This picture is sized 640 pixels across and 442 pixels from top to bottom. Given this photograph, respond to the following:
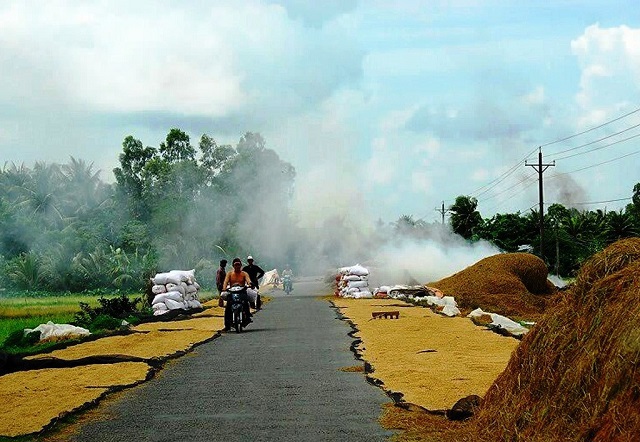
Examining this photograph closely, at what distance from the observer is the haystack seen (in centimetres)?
4117

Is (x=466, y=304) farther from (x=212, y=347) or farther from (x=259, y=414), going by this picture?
(x=259, y=414)

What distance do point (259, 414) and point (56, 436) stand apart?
2.11m

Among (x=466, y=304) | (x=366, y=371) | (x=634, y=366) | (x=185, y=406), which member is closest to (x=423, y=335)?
(x=366, y=371)

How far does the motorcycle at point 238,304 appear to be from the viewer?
22938 millimetres

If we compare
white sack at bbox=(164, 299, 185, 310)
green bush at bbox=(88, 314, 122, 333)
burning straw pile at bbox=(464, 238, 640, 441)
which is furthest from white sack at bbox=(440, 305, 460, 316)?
burning straw pile at bbox=(464, 238, 640, 441)

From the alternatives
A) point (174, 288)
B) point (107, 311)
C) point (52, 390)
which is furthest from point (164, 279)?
point (52, 390)

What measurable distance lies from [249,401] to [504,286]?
34049 millimetres

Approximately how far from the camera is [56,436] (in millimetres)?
9398

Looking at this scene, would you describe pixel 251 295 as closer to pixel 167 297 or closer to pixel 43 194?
pixel 167 297

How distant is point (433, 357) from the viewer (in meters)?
15.8

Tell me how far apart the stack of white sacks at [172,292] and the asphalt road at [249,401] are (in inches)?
592

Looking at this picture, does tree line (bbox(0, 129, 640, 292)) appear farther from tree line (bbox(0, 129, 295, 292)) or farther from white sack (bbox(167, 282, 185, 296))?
white sack (bbox(167, 282, 185, 296))

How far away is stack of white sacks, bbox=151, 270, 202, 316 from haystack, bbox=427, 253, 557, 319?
10977 mm

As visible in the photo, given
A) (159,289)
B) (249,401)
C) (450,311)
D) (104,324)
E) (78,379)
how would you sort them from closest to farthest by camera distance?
(249,401) → (78,379) → (104,324) → (450,311) → (159,289)
